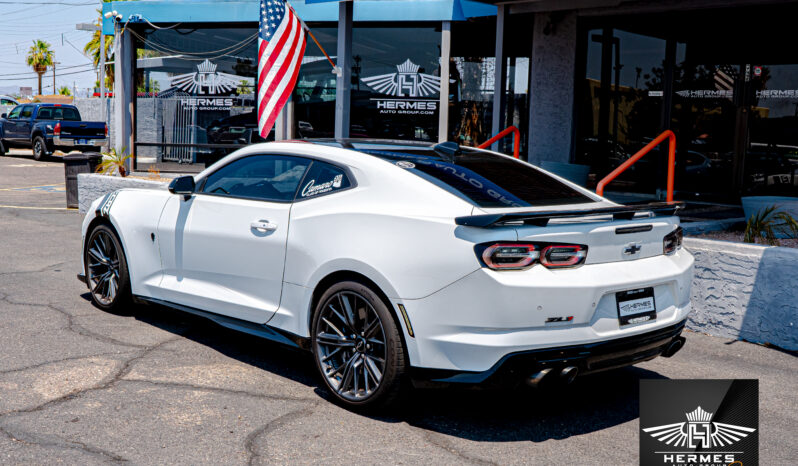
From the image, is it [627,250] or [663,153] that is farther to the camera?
[663,153]

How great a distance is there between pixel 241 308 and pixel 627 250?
250cm

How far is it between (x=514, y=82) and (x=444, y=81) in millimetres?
1286

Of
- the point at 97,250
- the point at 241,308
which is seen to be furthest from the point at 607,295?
the point at 97,250

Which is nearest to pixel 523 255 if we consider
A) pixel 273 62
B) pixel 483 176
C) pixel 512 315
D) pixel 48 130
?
pixel 512 315

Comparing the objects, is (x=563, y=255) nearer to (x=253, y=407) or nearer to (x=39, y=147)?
(x=253, y=407)

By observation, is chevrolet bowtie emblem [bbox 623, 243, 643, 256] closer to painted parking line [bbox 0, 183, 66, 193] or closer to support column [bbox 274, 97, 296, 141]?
support column [bbox 274, 97, 296, 141]

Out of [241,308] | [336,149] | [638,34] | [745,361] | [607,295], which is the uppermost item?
[638,34]

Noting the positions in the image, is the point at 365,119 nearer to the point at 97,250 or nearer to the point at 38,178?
the point at 97,250

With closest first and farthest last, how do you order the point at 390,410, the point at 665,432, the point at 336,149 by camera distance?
the point at 665,432
the point at 390,410
the point at 336,149

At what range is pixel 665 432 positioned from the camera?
347 cm

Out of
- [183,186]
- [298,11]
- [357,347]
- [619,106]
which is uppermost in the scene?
[298,11]

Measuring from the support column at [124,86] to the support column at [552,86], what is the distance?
902cm

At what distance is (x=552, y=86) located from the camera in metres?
12.6

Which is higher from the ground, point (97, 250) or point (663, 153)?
point (663, 153)
